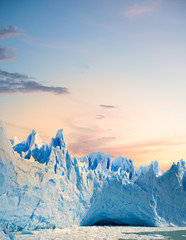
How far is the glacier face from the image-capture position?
12922 millimetres

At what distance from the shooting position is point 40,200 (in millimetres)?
13883

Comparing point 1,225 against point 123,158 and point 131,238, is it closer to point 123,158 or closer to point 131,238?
point 131,238

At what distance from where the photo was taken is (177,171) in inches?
739

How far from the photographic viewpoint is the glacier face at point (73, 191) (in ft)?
42.4

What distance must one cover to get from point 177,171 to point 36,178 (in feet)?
30.5

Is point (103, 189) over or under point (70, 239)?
over

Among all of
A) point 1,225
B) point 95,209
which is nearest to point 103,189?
point 95,209

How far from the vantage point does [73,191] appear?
51.7 ft

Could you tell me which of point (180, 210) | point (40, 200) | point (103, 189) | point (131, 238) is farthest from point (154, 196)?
point (40, 200)

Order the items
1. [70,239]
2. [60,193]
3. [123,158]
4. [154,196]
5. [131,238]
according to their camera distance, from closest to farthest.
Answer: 1. [70,239]
2. [131,238]
3. [60,193]
4. [154,196]
5. [123,158]

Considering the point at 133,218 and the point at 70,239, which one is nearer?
the point at 70,239

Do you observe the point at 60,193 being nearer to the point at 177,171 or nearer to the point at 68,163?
the point at 68,163

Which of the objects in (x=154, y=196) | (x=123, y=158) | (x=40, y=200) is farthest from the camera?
(x=123, y=158)

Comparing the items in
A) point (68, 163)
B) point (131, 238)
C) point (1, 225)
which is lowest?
point (131, 238)
